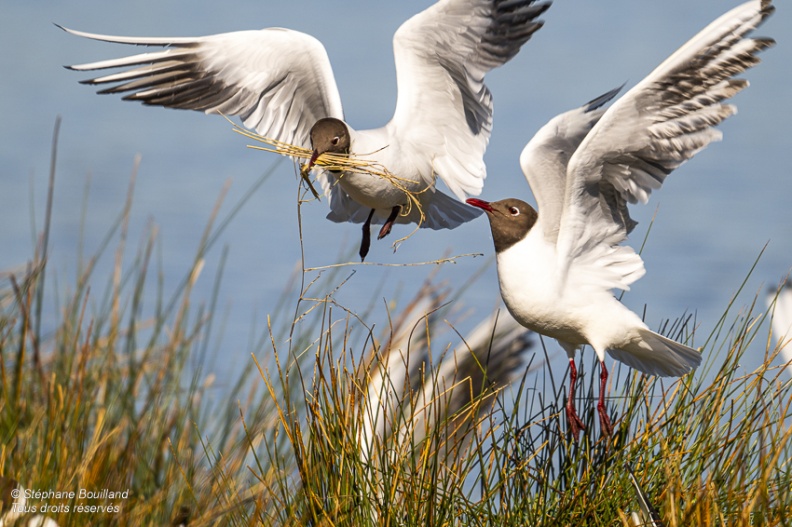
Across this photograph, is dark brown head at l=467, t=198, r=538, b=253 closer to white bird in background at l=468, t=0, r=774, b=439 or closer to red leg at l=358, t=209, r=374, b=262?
white bird in background at l=468, t=0, r=774, b=439

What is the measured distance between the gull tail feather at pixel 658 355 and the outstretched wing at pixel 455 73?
4.66 ft

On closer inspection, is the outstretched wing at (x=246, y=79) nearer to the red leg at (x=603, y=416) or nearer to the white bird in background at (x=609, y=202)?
the white bird in background at (x=609, y=202)

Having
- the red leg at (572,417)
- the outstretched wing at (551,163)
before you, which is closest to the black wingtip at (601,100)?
the outstretched wing at (551,163)

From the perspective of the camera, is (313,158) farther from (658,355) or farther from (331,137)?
(658,355)

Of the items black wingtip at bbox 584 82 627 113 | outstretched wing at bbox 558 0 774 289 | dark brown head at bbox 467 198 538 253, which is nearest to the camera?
outstretched wing at bbox 558 0 774 289

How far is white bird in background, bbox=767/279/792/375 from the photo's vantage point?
13.1 ft

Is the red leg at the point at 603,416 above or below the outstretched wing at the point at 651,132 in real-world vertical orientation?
below

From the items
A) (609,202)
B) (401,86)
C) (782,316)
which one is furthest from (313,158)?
(782,316)

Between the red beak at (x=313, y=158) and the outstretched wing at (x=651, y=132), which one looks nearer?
Result: the outstretched wing at (x=651, y=132)

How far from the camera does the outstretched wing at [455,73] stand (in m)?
5.16

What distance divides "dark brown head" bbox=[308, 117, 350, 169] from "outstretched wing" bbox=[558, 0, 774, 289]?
1044 mm

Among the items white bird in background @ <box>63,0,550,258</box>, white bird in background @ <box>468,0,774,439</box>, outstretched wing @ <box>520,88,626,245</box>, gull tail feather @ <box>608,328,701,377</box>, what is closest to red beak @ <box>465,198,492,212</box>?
white bird in background @ <box>468,0,774,439</box>

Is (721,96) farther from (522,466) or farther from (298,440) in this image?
(298,440)

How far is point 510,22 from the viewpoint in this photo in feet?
17.4
